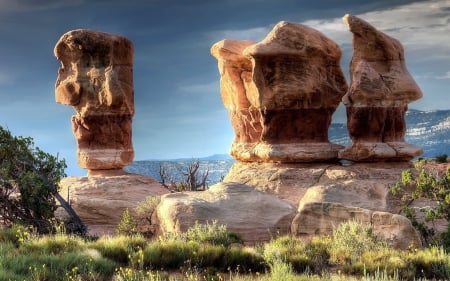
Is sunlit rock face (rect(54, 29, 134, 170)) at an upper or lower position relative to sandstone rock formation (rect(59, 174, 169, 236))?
upper

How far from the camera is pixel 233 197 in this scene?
61.3ft

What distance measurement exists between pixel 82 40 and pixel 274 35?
761 cm

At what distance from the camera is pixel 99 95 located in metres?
25.7

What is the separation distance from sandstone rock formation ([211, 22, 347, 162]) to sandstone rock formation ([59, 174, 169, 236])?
4.27 metres

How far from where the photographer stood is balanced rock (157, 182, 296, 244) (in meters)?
17.7

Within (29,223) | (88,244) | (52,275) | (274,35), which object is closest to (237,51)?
(274,35)

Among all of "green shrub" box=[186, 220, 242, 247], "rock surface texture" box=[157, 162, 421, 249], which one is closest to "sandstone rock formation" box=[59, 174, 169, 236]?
"rock surface texture" box=[157, 162, 421, 249]

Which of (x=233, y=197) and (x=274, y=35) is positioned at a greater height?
(x=274, y=35)

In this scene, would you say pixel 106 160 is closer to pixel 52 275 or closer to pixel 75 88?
pixel 75 88

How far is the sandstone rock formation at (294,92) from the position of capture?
2420 cm

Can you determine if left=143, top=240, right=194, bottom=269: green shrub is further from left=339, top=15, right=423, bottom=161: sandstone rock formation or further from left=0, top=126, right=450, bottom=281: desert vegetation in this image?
left=339, top=15, right=423, bottom=161: sandstone rock formation

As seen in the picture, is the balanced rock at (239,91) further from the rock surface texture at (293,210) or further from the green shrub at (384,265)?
the green shrub at (384,265)

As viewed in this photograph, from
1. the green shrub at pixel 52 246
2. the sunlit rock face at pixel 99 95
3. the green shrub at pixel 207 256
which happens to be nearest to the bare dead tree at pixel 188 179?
the sunlit rock face at pixel 99 95

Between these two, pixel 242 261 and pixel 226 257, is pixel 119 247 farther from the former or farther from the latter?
pixel 242 261
